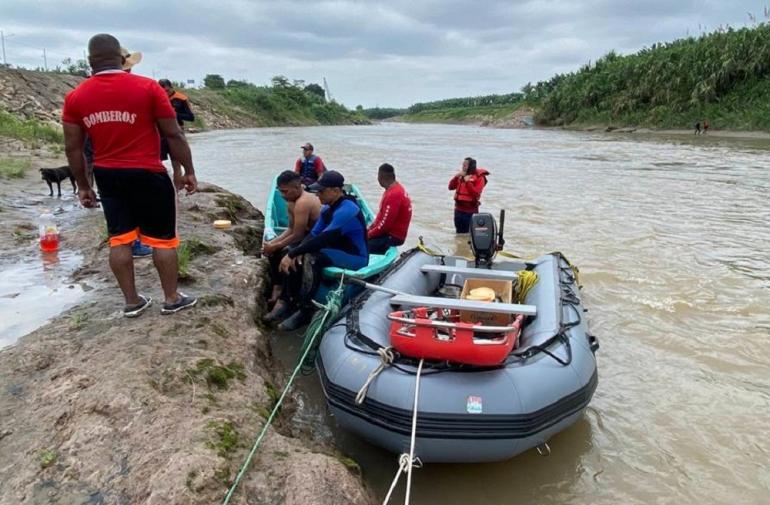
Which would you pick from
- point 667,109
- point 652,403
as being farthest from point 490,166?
point 667,109

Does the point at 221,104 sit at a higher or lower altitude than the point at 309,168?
higher

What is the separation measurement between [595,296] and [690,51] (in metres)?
32.9

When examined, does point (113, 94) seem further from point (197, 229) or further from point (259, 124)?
point (259, 124)

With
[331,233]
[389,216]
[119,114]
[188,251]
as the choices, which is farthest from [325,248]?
[119,114]

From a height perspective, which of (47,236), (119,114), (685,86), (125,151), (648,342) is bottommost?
(648,342)

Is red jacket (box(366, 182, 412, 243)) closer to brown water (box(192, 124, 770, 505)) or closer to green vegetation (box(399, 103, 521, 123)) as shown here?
brown water (box(192, 124, 770, 505))

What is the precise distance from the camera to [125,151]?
298 cm

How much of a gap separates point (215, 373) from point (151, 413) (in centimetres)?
47

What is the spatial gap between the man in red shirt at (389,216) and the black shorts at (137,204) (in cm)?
274

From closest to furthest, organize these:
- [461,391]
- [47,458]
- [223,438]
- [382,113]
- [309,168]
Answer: [47,458] → [223,438] → [461,391] → [309,168] → [382,113]

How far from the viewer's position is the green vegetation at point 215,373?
9.45 ft

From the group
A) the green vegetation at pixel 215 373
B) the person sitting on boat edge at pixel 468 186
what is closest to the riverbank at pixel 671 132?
the person sitting on boat edge at pixel 468 186

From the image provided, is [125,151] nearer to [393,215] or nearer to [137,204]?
[137,204]

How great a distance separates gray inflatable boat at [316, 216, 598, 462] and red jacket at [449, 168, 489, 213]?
4020 mm
